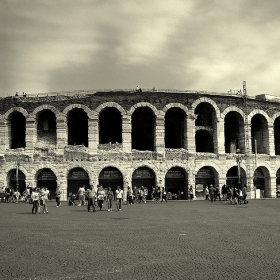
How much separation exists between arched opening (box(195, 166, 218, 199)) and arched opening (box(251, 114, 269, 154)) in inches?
189

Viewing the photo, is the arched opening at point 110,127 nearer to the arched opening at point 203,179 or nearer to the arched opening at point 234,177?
the arched opening at point 203,179

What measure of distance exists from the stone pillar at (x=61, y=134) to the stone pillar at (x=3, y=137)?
15.4ft

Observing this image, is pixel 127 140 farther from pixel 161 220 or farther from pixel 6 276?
pixel 6 276

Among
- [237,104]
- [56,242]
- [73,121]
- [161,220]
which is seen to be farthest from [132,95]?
[56,242]

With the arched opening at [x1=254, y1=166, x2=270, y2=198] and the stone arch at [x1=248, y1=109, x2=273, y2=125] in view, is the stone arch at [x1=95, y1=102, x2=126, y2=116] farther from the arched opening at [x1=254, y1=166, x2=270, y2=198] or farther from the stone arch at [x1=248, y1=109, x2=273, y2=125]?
the arched opening at [x1=254, y1=166, x2=270, y2=198]

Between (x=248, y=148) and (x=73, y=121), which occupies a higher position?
(x=73, y=121)

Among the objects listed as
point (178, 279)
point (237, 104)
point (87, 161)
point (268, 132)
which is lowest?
point (178, 279)

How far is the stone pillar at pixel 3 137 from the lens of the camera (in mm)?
34469

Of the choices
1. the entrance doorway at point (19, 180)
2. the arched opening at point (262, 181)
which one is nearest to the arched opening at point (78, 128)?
the entrance doorway at point (19, 180)

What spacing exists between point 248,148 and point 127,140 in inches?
451

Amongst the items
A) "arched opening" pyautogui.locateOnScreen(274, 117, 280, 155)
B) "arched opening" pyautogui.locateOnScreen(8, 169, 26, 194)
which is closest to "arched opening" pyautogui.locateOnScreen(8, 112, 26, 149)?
"arched opening" pyautogui.locateOnScreen(8, 169, 26, 194)

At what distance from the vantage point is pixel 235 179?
36531 millimetres

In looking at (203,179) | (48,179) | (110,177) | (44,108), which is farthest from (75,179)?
(203,179)

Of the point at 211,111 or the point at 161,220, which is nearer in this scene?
the point at 161,220
